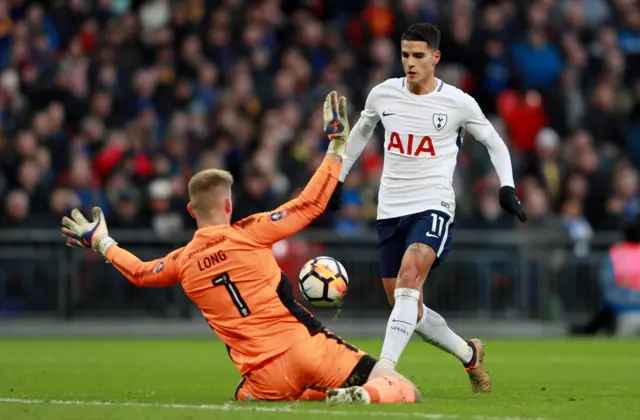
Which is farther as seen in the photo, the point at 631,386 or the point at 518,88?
the point at 518,88

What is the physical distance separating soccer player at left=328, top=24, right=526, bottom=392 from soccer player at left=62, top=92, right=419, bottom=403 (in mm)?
1319

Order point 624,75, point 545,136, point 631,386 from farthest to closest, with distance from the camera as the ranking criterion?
point 624,75 < point 545,136 < point 631,386

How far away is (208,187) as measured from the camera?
956cm

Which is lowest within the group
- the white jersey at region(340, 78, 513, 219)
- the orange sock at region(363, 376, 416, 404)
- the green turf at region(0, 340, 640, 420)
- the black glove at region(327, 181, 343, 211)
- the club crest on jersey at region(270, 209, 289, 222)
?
the green turf at region(0, 340, 640, 420)

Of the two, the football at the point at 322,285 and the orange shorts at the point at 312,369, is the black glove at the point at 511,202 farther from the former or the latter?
the orange shorts at the point at 312,369

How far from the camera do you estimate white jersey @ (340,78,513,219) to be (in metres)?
11.2

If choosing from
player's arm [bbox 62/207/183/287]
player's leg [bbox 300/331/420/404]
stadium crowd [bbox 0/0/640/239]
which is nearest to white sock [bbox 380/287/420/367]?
player's leg [bbox 300/331/420/404]

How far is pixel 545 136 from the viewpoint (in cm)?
2311

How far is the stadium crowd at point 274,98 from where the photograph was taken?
67.8ft

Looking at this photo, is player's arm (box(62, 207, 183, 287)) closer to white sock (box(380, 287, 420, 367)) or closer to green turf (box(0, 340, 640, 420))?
green turf (box(0, 340, 640, 420))

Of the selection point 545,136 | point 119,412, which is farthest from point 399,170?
point 545,136

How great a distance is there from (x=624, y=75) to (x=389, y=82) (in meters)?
14.5

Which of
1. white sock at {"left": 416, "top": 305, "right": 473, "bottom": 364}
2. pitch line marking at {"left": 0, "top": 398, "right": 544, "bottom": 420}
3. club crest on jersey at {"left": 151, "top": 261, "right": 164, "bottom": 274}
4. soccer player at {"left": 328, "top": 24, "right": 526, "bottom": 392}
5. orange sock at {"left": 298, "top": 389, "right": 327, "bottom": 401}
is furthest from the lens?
white sock at {"left": 416, "top": 305, "right": 473, "bottom": 364}

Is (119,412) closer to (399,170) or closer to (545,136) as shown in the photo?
(399,170)
